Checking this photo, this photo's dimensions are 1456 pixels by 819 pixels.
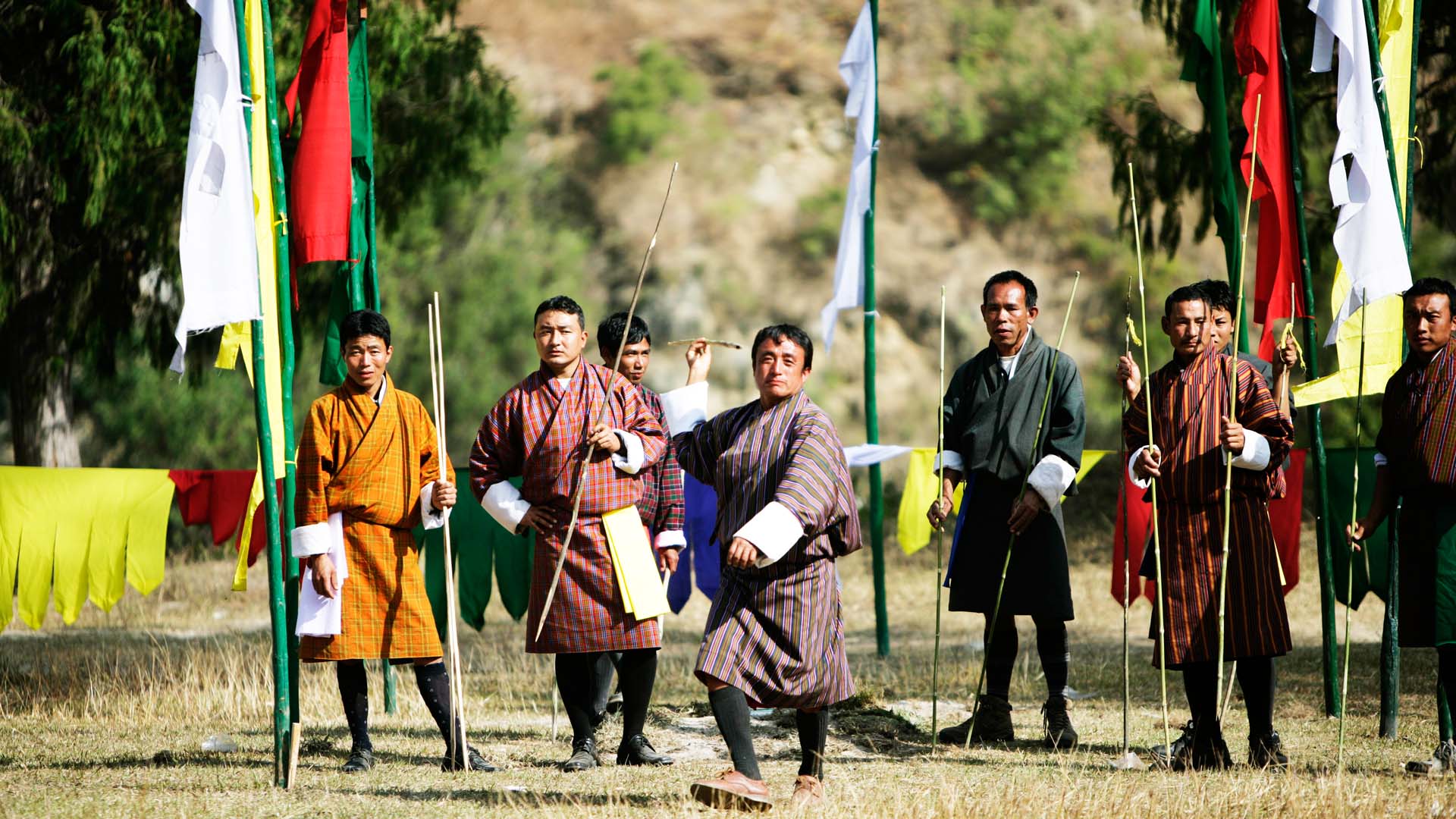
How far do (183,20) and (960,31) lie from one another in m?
22.7

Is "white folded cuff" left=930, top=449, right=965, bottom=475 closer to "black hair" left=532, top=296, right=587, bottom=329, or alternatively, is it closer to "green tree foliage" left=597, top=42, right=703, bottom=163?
"black hair" left=532, top=296, right=587, bottom=329

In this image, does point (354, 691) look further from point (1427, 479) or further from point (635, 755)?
point (1427, 479)

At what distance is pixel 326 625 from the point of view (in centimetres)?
444

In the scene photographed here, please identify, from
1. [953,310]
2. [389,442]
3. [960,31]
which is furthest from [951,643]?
[960,31]

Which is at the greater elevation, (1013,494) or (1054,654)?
(1013,494)

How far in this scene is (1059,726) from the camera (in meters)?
4.95

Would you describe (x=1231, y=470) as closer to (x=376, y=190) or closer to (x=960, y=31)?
(x=376, y=190)

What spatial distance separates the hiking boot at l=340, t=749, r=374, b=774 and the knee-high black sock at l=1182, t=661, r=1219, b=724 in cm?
258

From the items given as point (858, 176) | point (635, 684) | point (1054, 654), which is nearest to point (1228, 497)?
point (1054, 654)

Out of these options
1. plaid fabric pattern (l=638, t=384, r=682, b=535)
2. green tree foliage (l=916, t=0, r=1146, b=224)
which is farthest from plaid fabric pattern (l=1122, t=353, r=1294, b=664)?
green tree foliage (l=916, t=0, r=1146, b=224)

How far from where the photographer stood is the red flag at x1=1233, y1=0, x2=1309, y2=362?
5523 millimetres

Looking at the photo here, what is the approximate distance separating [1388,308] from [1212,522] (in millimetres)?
1475

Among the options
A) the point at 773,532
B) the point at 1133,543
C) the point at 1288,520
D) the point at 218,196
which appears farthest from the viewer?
the point at 1133,543

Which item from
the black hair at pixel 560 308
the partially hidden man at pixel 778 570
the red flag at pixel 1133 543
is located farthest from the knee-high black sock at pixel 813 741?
the red flag at pixel 1133 543
